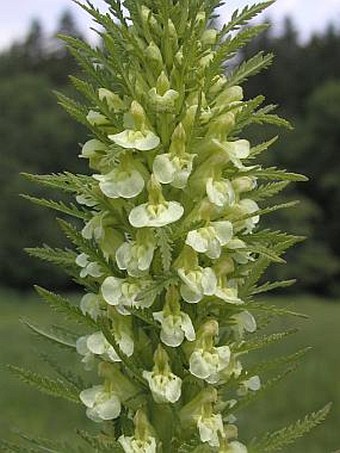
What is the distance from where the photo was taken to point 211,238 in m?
2.43

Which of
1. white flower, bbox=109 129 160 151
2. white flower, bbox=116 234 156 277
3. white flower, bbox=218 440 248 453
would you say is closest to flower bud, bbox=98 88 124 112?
white flower, bbox=109 129 160 151

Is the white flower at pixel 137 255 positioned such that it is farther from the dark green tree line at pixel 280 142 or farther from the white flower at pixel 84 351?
the dark green tree line at pixel 280 142

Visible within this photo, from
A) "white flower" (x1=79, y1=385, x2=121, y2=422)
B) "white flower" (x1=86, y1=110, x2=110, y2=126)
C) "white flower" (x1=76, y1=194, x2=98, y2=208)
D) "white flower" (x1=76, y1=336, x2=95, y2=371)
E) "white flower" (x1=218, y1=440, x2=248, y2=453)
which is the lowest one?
"white flower" (x1=218, y1=440, x2=248, y2=453)

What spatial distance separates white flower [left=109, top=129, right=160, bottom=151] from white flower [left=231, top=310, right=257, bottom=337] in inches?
20.7

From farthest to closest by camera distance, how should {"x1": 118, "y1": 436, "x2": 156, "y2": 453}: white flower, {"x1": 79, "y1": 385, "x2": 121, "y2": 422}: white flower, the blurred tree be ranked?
the blurred tree, {"x1": 79, "y1": 385, "x2": 121, "y2": 422}: white flower, {"x1": 118, "y1": 436, "x2": 156, "y2": 453}: white flower

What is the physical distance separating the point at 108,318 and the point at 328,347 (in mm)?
17235

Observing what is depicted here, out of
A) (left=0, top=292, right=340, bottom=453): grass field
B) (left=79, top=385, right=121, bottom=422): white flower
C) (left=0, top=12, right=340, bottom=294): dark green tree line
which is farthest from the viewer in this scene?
(left=0, top=12, right=340, bottom=294): dark green tree line

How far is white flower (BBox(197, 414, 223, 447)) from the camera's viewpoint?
242 cm

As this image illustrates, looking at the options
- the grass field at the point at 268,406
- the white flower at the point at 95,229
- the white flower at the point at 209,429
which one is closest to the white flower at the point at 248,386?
the white flower at the point at 209,429

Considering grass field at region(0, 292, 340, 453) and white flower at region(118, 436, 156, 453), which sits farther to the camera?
grass field at region(0, 292, 340, 453)

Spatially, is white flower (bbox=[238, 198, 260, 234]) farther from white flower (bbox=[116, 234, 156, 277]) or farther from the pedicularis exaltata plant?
white flower (bbox=[116, 234, 156, 277])

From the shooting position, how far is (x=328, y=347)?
63.2 feet

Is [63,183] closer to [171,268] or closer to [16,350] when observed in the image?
[171,268]

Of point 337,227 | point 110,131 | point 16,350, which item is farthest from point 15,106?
point 110,131
